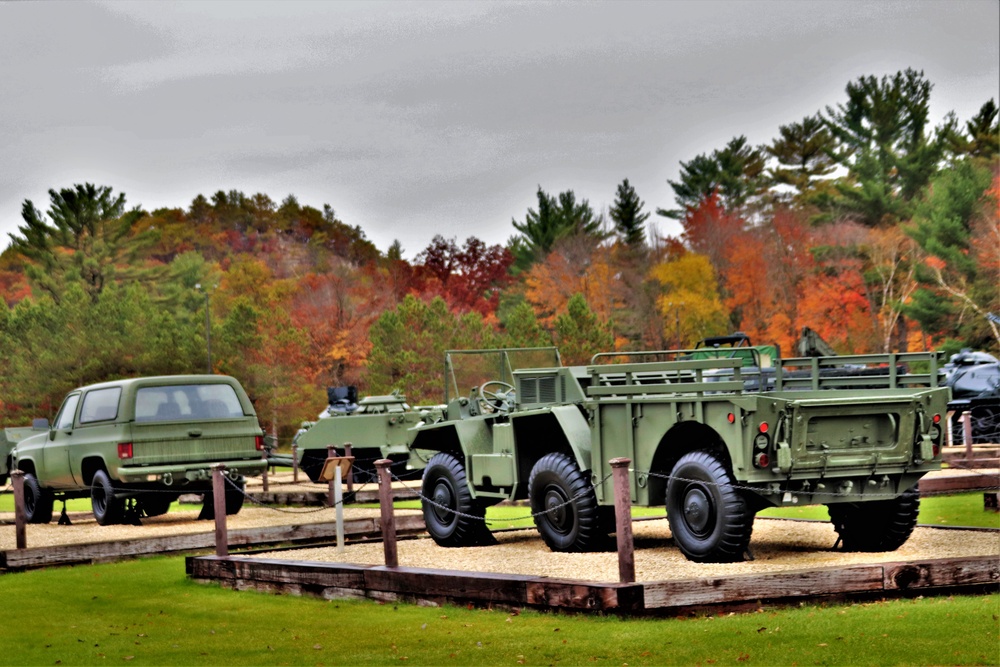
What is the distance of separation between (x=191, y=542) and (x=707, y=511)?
6482 mm

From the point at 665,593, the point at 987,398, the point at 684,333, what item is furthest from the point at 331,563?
the point at 684,333

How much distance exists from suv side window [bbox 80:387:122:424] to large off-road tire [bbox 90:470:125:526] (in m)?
0.70

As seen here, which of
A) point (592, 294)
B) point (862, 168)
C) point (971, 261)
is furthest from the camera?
point (592, 294)

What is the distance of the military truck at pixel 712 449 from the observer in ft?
37.1

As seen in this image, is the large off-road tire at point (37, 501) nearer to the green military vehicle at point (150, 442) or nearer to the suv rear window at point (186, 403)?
the green military vehicle at point (150, 442)

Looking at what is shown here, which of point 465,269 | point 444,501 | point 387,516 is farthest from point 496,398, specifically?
point 465,269

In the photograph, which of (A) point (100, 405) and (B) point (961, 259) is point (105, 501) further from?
(B) point (961, 259)

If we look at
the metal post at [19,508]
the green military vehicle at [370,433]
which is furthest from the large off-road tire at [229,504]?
the green military vehicle at [370,433]

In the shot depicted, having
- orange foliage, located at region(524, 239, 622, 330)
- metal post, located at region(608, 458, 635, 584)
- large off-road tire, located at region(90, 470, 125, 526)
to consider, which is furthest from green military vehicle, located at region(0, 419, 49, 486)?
orange foliage, located at region(524, 239, 622, 330)

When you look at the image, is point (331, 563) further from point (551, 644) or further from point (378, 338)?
point (378, 338)

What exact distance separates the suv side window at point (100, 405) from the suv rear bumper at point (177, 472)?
81cm

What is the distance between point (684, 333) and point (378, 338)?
13.4m

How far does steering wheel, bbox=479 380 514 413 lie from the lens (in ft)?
47.5

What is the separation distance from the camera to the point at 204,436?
59.2 ft
